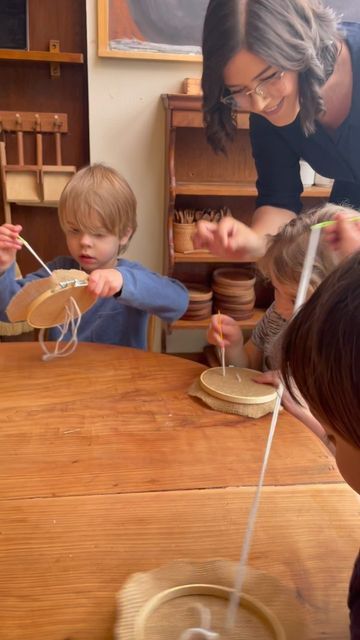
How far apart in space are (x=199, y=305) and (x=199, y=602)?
6.34 ft

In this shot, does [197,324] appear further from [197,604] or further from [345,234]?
[197,604]

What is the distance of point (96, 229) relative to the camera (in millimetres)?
1462

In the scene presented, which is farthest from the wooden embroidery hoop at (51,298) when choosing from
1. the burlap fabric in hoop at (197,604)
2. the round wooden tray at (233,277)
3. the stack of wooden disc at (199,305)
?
A: the round wooden tray at (233,277)

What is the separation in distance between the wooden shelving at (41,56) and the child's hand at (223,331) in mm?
1628

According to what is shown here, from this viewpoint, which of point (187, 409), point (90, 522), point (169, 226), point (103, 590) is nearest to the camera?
point (103, 590)

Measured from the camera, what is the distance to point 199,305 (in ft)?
8.01

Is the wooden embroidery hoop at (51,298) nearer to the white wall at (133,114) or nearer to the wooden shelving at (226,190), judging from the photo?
the wooden shelving at (226,190)

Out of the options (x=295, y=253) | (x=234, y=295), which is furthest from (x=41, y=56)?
Answer: (x=295, y=253)

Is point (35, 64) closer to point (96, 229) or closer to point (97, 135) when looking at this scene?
point (97, 135)

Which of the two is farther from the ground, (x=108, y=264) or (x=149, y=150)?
(x=149, y=150)

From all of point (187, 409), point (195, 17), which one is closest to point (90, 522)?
point (187, 409)

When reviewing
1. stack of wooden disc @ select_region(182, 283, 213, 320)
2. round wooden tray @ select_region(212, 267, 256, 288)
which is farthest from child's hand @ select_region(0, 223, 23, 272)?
round wooden tray @ select_region(212, 267, 256, 288)

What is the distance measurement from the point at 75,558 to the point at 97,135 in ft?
6.90

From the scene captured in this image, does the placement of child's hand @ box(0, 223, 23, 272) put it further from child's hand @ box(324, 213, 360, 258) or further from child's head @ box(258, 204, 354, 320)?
child's hand @ box(324, 213, 360, 258)
